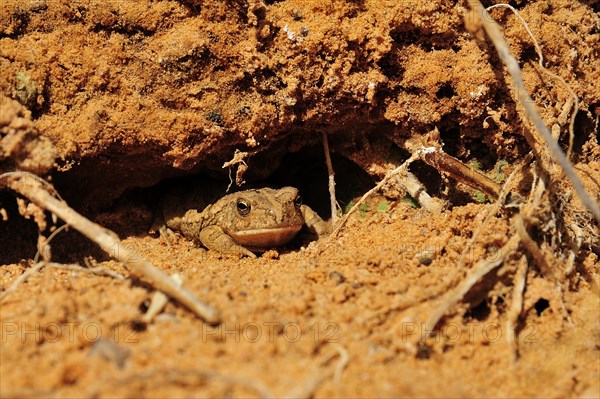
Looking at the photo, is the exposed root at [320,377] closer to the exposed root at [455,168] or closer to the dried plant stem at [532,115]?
the dried plant stem at [532,115]

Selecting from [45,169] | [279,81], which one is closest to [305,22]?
[279,81]

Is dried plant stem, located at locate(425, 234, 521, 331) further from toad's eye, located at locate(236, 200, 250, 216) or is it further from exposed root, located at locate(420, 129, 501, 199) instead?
toad's eye, located at locate(236, 200, 250, 216)

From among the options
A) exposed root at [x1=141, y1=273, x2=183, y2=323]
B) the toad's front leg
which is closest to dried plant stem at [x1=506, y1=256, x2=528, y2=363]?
exposed root at [x1=141, y1=273, x2=183, y2=323]

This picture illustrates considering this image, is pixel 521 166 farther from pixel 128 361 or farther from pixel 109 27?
pixel 109 27

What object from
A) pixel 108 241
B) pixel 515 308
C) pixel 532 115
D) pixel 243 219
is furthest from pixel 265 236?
pixel 532 115

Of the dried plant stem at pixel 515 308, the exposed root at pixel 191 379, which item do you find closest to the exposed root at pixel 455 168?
the dried plant stem at pixel 515 308

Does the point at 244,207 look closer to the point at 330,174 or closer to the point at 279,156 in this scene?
the point at 279,156

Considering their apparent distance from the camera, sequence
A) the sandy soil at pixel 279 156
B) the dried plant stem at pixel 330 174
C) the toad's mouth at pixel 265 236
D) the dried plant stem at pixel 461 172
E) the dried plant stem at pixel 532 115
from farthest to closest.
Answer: the toad's mouth at pixel 265 236
the dried plant stem at pixel 330 174
the dried plant stem at pixel 461 172
the dried plant stem at pixel 532 115
the sandy soil at pixel 279 156
